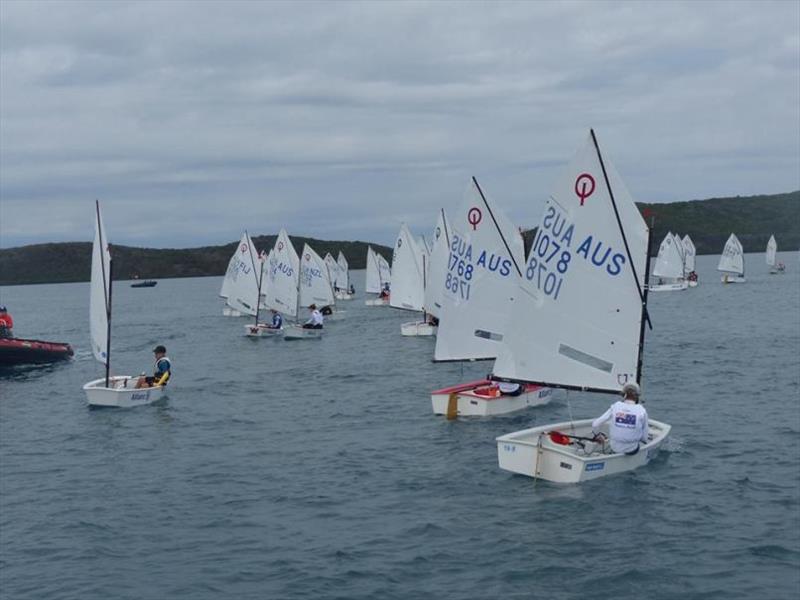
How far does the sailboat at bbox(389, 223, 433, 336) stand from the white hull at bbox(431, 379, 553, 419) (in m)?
34.7

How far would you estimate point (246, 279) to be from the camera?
66812 mm

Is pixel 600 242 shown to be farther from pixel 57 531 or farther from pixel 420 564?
pixel 57 531

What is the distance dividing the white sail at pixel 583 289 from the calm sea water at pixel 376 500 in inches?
63.8

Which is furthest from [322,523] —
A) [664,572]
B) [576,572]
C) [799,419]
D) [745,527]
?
[799,419]

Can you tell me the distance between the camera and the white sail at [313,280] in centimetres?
7500

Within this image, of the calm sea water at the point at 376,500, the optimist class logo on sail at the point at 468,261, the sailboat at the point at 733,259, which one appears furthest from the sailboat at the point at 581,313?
the sailboat at the point at 733,259

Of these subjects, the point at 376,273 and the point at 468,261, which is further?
the point at 376,273

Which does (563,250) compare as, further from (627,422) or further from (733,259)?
(733,259)

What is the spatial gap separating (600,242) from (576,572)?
852 cm

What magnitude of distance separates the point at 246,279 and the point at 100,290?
3112 cm

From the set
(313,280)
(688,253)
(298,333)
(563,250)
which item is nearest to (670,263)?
(688,253)

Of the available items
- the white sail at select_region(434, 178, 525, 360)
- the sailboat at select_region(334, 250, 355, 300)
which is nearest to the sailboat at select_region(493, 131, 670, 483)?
the white sail at select_region(434, 178, 525, 360)

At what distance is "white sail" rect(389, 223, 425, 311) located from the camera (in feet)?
216

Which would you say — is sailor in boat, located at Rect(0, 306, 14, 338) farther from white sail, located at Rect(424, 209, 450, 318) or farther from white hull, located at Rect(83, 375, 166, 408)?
white sail, located at Rect(424, 209, 450, 318)
